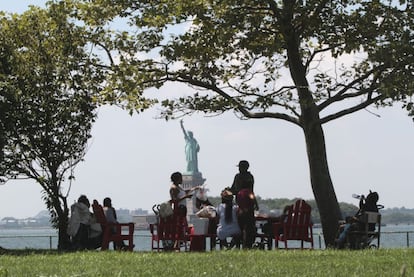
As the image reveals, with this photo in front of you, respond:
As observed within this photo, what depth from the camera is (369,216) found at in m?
18.3

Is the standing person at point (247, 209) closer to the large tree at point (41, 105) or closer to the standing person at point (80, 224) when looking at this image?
the standing person at point (80, 224)

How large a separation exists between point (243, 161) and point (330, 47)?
19.3 feet

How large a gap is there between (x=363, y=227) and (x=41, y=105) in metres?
12.9

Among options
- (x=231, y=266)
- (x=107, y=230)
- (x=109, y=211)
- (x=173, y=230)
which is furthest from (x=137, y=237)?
(x=231, y=266)

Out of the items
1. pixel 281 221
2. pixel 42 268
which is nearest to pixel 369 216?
pixel 281 221

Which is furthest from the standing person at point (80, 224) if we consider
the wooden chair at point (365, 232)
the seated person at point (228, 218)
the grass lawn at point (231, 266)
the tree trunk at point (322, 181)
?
the grass lawn at point (231, 266)

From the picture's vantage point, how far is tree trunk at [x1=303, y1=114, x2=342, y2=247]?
2286cm

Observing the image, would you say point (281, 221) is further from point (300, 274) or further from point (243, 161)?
point (300, 274)

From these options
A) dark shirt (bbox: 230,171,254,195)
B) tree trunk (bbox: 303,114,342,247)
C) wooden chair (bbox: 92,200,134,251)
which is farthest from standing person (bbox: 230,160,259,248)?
tree trunk (bbox: 303,114,342,247)

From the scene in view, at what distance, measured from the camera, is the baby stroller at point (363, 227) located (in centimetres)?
1839

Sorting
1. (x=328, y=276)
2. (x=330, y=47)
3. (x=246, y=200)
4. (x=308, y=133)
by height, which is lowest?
(x=328, y=276)

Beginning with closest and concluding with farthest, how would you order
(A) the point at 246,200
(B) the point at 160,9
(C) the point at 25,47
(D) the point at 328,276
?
(D) the point at 328,276
(A) the point at 246,200
(B) the point at 160,9
(C) the point at 25,47

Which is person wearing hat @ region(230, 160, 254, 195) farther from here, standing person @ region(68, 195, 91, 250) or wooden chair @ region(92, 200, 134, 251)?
standing person @ region(68, 195, 91, 250)

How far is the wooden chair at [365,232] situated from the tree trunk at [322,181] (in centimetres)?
404
